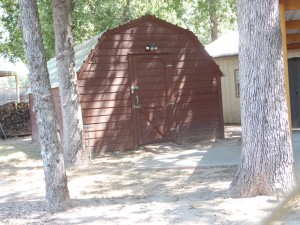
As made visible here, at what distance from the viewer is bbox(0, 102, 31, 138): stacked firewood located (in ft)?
65.7

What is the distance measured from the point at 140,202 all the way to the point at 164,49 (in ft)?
23.6

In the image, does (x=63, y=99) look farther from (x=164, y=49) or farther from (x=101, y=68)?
(x=164, y=49)

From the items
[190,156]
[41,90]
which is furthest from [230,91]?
[41,90]

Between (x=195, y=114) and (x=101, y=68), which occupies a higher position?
(x=101, y=68)

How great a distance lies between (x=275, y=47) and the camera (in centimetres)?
559

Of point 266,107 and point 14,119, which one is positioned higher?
point 266,107

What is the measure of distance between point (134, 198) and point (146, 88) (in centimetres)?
615

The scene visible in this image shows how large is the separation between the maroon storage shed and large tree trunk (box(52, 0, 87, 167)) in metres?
1.21

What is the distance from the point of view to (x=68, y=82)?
984 cm

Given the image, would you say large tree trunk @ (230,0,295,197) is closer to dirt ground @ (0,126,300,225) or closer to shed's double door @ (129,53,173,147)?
dirt ground @ (0,126,300,225)

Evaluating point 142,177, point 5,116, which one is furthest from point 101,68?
point 5,116

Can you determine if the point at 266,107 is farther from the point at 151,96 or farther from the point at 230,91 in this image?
the point at 230,91

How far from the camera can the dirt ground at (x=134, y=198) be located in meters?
5.10

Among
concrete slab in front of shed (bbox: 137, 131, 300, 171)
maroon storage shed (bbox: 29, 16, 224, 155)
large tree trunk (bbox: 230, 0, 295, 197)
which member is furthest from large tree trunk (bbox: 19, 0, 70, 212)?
maroon storage shed (bbox: 29, 16, 224, 155)
